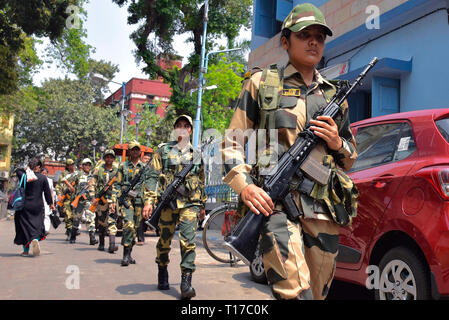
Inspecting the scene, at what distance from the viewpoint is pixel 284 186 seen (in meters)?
2.47

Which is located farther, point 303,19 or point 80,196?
point 80,196

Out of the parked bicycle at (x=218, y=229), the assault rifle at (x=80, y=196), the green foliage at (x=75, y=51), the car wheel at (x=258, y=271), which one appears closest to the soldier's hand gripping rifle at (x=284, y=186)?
the car wheel at (x=258, y=271)

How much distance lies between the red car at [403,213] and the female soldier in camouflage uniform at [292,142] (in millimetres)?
958

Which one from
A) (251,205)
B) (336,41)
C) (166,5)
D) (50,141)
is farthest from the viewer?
(50,141)

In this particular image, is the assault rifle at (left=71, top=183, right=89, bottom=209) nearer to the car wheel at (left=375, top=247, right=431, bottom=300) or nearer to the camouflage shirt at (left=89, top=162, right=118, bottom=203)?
the camouflage shirt at (left=89, top=162, right=118, bottom=203)

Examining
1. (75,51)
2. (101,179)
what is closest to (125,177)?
(101,179)

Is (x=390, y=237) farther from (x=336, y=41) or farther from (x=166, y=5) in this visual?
(x=166, y=5)

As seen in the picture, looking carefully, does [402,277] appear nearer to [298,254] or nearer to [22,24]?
[298,254]

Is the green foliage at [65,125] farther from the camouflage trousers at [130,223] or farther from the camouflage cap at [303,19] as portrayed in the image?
the camouflage cap at [303,19]

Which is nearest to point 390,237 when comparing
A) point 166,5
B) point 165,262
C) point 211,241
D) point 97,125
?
point 165,262

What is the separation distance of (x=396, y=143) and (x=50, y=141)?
41030 millimetres

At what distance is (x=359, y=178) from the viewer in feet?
13.8

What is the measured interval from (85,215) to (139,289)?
600 cm

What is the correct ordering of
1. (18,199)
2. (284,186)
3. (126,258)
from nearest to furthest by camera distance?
(284,186)
(126,258)
(18,199)
